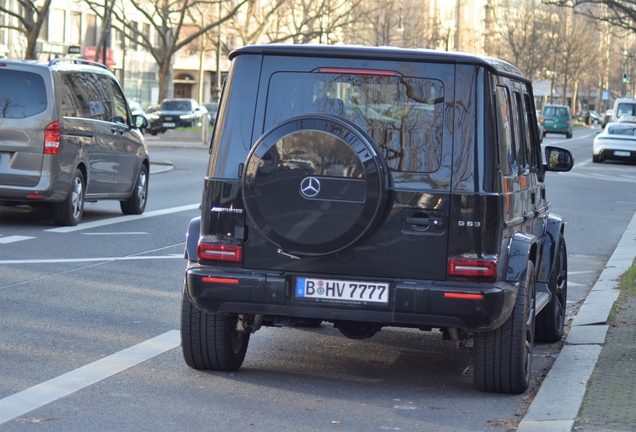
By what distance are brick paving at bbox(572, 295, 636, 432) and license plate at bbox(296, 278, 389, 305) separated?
1116 mm

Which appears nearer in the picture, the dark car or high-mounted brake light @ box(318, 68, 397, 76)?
the dark car

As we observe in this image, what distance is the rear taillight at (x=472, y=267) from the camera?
5.82m

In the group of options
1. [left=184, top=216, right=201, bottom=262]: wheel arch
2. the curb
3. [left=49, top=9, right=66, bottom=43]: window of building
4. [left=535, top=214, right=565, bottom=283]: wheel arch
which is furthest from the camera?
[left=49, top=9, right=66, bottom=43]: window of building

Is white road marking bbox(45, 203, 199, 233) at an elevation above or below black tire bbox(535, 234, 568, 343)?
below

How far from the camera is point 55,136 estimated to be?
13.6 meters

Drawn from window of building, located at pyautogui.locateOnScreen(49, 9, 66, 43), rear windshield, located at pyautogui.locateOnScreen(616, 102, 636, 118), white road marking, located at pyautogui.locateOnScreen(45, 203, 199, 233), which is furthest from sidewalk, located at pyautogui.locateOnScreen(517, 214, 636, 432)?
window of building, located at pyautogui.locateOnScreen(49, 9, 66, 43)

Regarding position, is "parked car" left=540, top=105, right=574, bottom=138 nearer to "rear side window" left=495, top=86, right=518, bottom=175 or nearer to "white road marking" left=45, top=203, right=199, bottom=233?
"white road marking" left=45, top=203, right=199, bottom=233

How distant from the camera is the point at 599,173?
3206cm

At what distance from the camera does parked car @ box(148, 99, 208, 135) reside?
174ft

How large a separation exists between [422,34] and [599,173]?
144ft

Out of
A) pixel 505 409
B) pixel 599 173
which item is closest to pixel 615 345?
pixel 505 409

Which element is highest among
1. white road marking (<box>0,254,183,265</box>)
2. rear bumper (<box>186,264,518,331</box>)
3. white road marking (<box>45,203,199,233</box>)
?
rear bumper (<box>186,264,518,331</box>)

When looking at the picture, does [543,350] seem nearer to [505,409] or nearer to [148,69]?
[505,409]

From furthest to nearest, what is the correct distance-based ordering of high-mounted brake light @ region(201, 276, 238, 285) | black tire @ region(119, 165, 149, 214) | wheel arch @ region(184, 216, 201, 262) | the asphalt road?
1. black tire @ region(119, 165, 149, 214)
2. wheel arch @ region(184, 216, 201, 262)
3. high-mounted brake light @ region(201, 276, 238, 285)
4. the asphalt road
